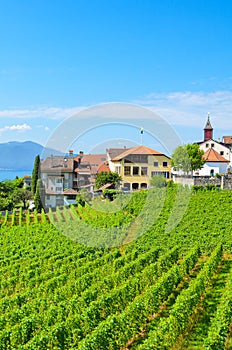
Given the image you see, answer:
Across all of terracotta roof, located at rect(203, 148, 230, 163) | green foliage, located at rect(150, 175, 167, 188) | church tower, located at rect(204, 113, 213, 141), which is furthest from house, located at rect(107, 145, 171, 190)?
church tower, located at rect(204, 113, 213, 141)

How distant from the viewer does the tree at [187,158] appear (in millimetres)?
44225

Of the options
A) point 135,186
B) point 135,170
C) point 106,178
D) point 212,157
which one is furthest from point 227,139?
point 106,178

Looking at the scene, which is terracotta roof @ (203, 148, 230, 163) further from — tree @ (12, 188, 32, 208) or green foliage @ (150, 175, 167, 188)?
tree @ (12, 188, 32, 208)

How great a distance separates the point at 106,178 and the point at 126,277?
17619 mm

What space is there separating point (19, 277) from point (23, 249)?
7448mm

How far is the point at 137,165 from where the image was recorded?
3225cm

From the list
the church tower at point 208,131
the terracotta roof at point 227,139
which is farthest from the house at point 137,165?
the church tower at point 208,131

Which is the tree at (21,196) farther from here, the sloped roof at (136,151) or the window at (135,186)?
the sloped roof at (136,151)

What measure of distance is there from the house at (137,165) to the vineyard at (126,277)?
1368 mm

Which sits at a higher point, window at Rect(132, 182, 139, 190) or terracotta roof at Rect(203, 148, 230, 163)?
terracotta roof at Rect(203, 148, 230, 163)

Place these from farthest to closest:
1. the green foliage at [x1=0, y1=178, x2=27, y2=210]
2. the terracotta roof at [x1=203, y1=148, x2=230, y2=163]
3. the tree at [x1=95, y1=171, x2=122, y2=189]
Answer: the green foliage at [x1=0, y1=178, x2=27, y2=210] → the terracotta roof at [x1=203, y1=148, x2=230, y2=163] → the tree at [x1=95, y1=171, x2=122, y2=189]

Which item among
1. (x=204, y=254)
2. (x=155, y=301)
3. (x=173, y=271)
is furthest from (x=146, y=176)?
(x=155, y=301)

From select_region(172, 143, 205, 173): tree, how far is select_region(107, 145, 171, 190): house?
7105 millimetres

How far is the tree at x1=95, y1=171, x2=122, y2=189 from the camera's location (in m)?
31.8
